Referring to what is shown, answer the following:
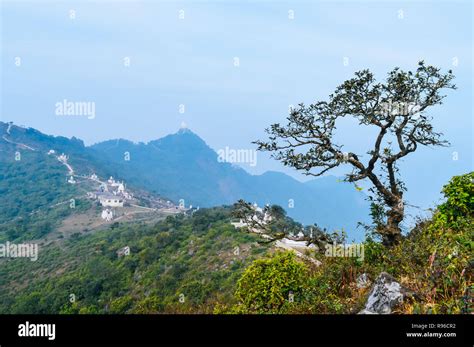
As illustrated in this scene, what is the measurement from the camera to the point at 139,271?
55.2 meters

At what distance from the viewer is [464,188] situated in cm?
984

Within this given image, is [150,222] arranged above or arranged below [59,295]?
above

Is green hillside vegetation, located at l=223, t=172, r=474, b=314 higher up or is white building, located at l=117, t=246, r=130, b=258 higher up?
green hillside vegetation, located at l=223, t=172, r=474, b=314

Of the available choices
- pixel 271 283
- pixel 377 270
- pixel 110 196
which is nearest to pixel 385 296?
pixel 377 270

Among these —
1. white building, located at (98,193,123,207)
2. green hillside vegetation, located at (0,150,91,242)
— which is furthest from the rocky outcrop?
white building, located at (98,193,123,207)

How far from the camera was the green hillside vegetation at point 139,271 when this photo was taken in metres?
39.4

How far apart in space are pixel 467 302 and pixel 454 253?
5.56ft

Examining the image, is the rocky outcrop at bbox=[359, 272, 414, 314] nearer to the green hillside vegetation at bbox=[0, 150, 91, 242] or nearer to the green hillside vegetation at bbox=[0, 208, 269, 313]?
the green hillside vegetation at bbox=[0, 208, 269, 313]

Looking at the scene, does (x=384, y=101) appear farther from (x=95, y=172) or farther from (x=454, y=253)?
(x=95, y=172)

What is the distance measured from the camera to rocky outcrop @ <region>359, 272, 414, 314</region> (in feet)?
22.2

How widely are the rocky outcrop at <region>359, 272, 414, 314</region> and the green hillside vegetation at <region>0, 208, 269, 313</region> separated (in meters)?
24.2

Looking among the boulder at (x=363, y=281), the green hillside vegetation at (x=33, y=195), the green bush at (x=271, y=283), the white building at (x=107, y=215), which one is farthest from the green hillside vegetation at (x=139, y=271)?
the green hillside vegetation at (x=33, y=195)
